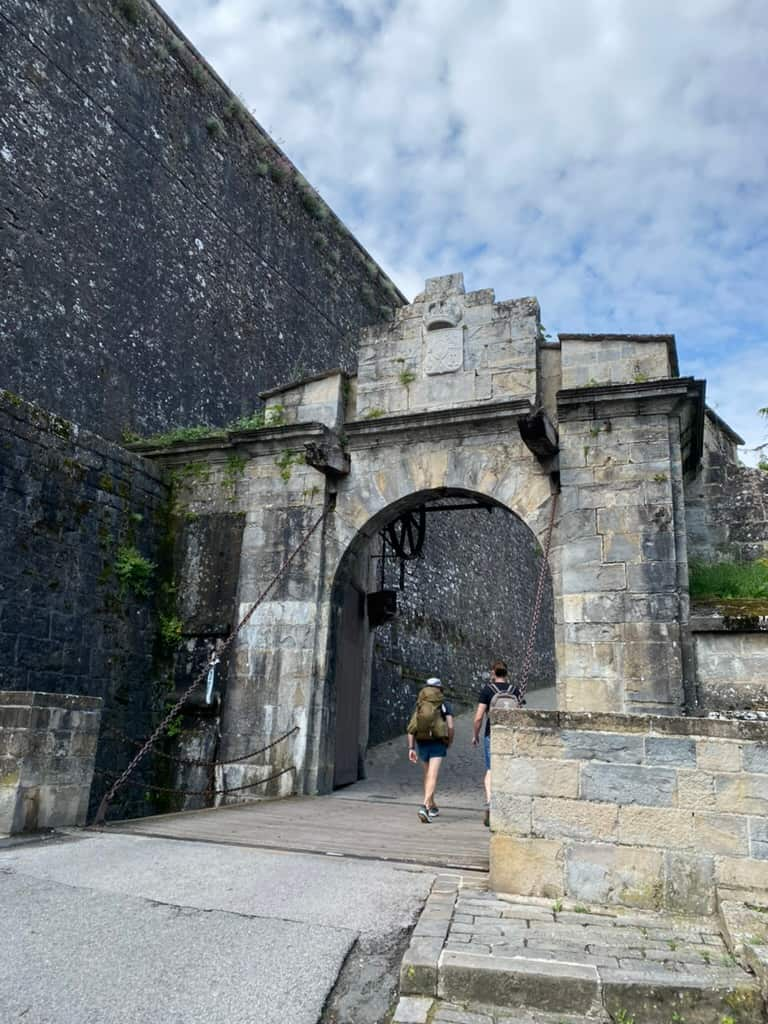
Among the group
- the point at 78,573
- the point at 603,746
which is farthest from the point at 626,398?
the point at 78,573

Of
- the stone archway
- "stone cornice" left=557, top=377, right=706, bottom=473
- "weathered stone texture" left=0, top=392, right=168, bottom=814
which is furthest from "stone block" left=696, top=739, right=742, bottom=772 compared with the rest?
"weathered stone texture" left=0, top=392, right=168, bottom=814

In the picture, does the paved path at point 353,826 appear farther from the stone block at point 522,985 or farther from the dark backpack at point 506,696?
the stone block at point 522,985

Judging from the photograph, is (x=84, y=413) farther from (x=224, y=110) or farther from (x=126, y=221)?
(x=224, y=110)

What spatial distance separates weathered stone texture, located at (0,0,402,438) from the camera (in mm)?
9672

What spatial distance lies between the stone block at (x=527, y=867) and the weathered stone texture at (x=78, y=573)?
4.77 m

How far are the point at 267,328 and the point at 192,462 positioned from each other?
5.29m

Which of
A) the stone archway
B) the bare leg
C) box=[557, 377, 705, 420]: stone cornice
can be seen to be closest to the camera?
the bare leg

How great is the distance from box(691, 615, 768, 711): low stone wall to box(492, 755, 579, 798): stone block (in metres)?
3.18

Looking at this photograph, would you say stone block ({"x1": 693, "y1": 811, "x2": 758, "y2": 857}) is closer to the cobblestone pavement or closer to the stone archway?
the cobblestone pavement

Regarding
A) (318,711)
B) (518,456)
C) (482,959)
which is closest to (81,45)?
(518,456)

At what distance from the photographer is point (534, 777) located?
3955 millimetres

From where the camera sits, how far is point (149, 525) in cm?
927

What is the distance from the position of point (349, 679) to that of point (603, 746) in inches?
217

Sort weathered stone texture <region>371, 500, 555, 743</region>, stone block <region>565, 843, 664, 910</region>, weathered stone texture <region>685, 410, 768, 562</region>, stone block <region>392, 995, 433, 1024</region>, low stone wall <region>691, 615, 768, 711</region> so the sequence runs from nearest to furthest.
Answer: stone block <region>392, 995, 433, 1024</region> → stone block <region>565, 843, 664, 910</region> → low stone wall <region>691, 615, 768, 711</region> → weathered stone texture <region>685, 410, 768, 562</region> → weathered stone texture <region>371, 500, 555, 743</region>
